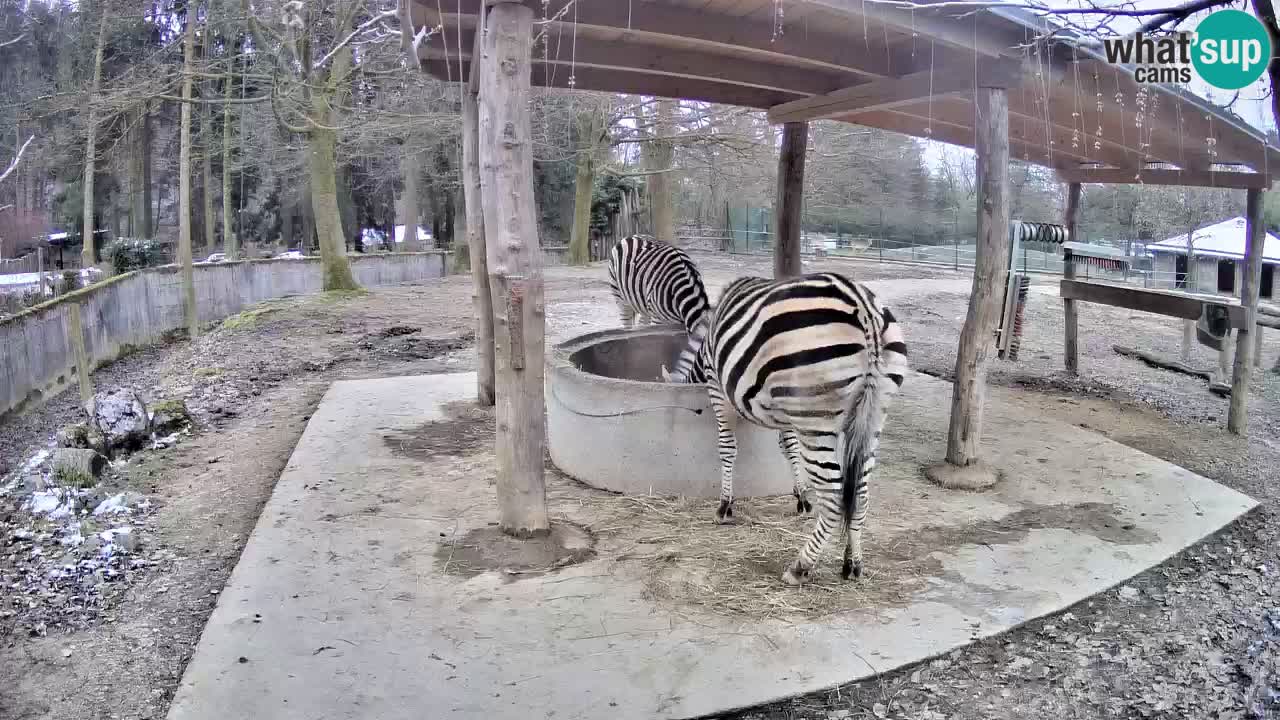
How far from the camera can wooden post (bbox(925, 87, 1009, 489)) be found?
5.71 metres

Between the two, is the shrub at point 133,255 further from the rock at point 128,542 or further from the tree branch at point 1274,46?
the tree branch at point 1274,46

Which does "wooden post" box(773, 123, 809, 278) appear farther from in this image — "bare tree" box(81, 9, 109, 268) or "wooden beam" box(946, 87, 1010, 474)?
"bare tree" box(81, 9, 109, 268)

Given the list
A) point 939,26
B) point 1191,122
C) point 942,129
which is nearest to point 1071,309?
point 942,129

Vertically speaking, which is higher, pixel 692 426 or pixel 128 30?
pixel 128 30

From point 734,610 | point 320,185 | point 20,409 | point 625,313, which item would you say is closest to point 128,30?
point 320,185

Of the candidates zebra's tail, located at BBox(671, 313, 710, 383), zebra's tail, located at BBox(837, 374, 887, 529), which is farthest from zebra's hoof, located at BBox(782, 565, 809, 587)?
zebra's tail, located at BBox(671, 313, 710, 383)

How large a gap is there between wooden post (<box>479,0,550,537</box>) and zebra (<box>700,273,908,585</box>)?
1.16 m

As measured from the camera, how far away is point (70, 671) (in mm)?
3525

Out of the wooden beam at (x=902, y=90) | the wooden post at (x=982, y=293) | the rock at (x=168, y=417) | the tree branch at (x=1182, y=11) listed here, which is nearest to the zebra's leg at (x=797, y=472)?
the wooden post at (x=982, y=293)

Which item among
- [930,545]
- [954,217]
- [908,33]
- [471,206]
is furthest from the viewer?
[954,217]

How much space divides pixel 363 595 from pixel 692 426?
2.32 m

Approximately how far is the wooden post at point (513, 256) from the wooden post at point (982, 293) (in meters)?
3.06

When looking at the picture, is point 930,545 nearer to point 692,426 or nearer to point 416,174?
point 692,426

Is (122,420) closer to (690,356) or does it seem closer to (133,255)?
(690,356)
